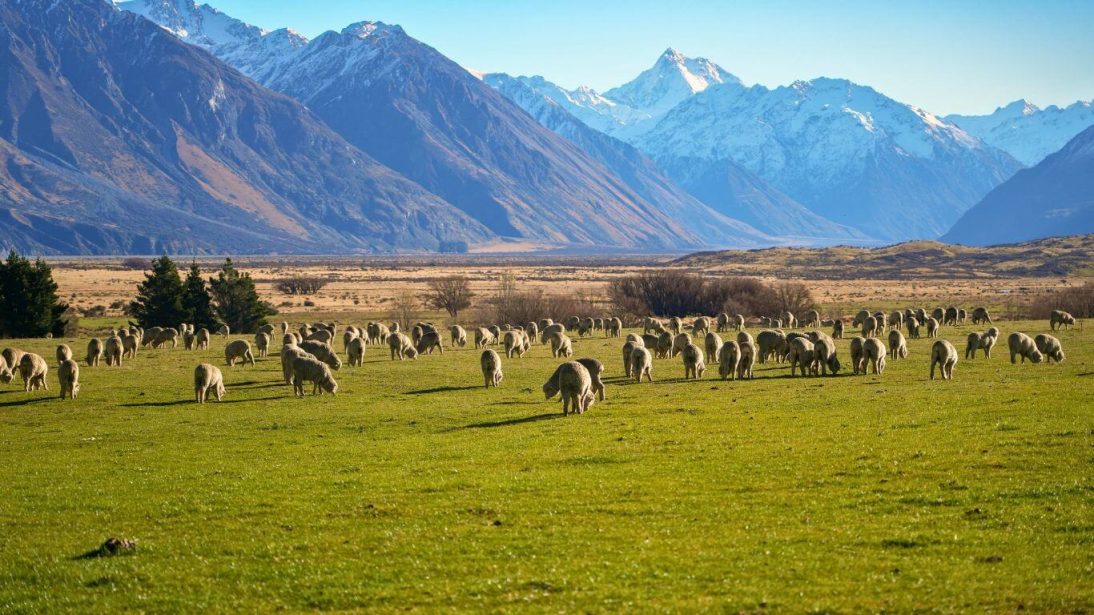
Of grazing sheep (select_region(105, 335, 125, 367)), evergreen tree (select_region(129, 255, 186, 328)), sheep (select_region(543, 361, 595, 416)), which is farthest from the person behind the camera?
evergreen tree (select_region(129, 255, 186, 328))

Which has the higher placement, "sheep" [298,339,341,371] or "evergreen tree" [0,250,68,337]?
"evergreen tree" [0,250,68,337]

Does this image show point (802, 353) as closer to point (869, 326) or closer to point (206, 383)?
point (869, 326)

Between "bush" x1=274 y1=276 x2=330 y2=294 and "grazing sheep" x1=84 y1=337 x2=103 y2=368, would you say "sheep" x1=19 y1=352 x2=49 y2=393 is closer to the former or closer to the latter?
"grazing sheep" x1=84 y1=337 x2=103 y2=368

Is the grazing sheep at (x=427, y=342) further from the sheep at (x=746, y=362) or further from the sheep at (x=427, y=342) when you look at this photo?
the sheep at (x=746, y=362)

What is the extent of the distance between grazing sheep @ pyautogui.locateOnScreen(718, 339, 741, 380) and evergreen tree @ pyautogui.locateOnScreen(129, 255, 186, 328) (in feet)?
162

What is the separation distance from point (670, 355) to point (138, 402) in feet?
83.2

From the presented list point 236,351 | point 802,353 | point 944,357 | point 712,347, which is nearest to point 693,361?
point 802,353

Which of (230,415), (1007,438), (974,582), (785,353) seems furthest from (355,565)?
(785,353)

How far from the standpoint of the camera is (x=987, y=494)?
17375 millimetres

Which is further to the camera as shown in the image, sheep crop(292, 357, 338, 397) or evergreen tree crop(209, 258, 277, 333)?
evergreen tree crop(209, 258, 277, 333)

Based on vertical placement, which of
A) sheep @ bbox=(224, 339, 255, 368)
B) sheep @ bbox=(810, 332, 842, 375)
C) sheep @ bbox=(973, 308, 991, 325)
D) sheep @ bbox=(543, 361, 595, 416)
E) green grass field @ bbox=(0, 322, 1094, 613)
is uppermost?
sheep @ bbox=(973, 308, 991, 325)

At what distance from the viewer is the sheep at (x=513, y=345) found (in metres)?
51.6

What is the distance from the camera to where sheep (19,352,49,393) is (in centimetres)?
3788

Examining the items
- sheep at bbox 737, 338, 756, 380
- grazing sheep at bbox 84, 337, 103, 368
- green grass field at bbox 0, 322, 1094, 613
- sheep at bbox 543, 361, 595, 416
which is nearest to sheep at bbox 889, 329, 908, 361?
sheep at bbox 737, 338, 756, 380
